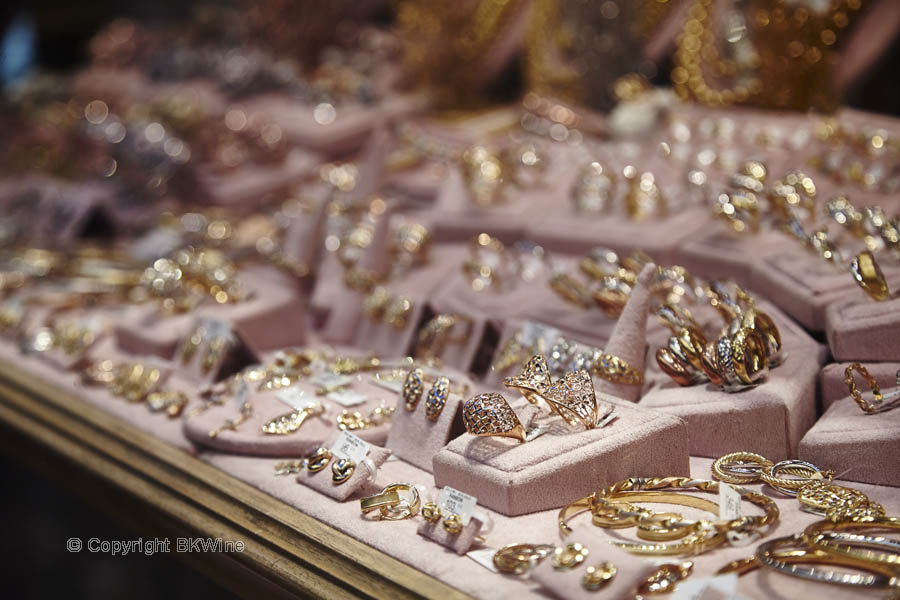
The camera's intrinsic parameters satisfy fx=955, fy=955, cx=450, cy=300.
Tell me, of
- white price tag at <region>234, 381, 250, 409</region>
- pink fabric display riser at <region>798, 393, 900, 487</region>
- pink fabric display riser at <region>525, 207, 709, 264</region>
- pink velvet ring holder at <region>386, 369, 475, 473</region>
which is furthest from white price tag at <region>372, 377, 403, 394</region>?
pink fabric display riser at <region>798, 393, 900, 487</region>

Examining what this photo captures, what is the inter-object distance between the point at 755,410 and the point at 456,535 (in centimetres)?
45

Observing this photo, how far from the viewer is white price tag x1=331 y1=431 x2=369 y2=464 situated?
1389 millimetres

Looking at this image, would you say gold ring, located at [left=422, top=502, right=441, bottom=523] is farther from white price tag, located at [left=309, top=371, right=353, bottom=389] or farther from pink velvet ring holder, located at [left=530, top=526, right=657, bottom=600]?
white price tag, located at [left=309, top=371, right=353, bottom=389]

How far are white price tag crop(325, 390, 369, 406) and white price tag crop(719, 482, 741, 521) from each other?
65 cm

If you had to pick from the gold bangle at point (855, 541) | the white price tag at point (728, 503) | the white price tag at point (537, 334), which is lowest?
the white price tag at point (728, 503)

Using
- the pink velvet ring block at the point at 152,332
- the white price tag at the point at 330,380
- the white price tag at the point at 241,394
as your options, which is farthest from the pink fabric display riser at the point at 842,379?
the pink velvet ring block at the point at 152,332

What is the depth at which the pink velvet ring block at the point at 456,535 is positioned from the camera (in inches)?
46.6

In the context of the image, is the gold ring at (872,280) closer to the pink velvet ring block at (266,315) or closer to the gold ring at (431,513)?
the gold ring at (431,513)

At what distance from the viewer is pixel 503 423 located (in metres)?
1.25

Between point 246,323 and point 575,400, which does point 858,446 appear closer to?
point 575,400

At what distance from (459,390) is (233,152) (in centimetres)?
167

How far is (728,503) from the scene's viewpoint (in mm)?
1161

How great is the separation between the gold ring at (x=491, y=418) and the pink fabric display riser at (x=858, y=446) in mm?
399

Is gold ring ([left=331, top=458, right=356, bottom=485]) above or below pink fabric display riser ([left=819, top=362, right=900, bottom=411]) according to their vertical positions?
below
